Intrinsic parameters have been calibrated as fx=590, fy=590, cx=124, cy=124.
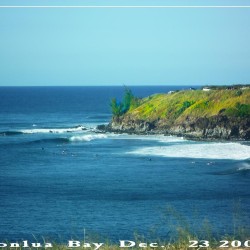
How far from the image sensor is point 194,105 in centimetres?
10438

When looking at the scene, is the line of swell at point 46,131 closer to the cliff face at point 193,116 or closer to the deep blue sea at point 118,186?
the cliff face at point 193,116

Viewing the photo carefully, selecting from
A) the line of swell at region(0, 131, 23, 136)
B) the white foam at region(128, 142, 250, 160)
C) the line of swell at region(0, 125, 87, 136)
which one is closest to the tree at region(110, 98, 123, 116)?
the line of swell at region(0, 125, 87, 136)

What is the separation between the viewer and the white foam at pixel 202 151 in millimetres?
71250

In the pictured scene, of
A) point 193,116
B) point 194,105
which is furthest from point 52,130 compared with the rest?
point 193,116

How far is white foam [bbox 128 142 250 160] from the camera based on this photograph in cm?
7125

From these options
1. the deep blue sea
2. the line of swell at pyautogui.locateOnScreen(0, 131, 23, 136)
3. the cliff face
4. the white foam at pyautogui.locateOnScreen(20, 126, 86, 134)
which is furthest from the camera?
the white foam at pyautogui.locateOnScreen(20, 126, 86, 134)

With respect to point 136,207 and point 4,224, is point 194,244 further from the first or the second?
point 136,207

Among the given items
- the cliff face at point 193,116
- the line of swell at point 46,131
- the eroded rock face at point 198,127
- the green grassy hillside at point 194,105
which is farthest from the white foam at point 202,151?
the line of swell at point 46,131

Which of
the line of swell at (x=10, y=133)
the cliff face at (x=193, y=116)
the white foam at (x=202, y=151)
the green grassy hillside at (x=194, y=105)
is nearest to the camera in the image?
the white foam at (x=202, y=151)

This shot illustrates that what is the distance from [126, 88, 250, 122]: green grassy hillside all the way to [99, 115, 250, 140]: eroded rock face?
1994 mm

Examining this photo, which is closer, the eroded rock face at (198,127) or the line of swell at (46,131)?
the eroded rock face at (198,127)

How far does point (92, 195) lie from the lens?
48.5 metres

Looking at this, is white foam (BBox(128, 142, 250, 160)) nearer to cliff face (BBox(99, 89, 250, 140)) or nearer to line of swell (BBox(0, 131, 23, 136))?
cliff face (BBox(99, 89, 250, 140))

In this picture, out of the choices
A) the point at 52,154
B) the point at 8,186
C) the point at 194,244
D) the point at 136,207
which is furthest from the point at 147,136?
the point at 194,244
